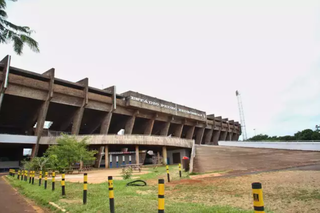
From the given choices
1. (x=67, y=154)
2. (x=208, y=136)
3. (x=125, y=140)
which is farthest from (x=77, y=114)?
(x=208, y=136)

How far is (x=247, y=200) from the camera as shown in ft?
23.1

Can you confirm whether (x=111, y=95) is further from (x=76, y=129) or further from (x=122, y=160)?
(x=122, y=160)

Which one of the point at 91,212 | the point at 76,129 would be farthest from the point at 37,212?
the point at 76,129

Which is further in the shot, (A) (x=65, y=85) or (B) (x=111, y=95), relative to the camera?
(B) (x=111, y=95)

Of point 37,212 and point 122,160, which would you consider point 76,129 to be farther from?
point 37,212

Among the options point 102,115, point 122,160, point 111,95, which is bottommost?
point 122,160

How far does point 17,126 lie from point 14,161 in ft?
29.9

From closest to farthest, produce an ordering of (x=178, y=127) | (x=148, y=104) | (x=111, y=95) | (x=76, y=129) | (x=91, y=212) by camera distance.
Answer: (x=91, y=212) → (x=76, y=129) → (x=111, y=95) → (x=148, y=104) → (x=178, y=127)

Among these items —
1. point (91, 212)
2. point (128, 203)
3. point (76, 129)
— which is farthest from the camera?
point (76, 129)

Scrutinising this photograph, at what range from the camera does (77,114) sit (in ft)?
130

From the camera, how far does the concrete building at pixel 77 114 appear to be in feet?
111

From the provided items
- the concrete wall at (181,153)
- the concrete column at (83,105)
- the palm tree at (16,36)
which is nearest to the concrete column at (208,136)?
the concrete wall at (181,153)

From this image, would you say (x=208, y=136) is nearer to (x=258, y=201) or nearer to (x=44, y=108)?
(x=44, y=108)

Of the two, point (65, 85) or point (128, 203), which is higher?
point (65, 85)
